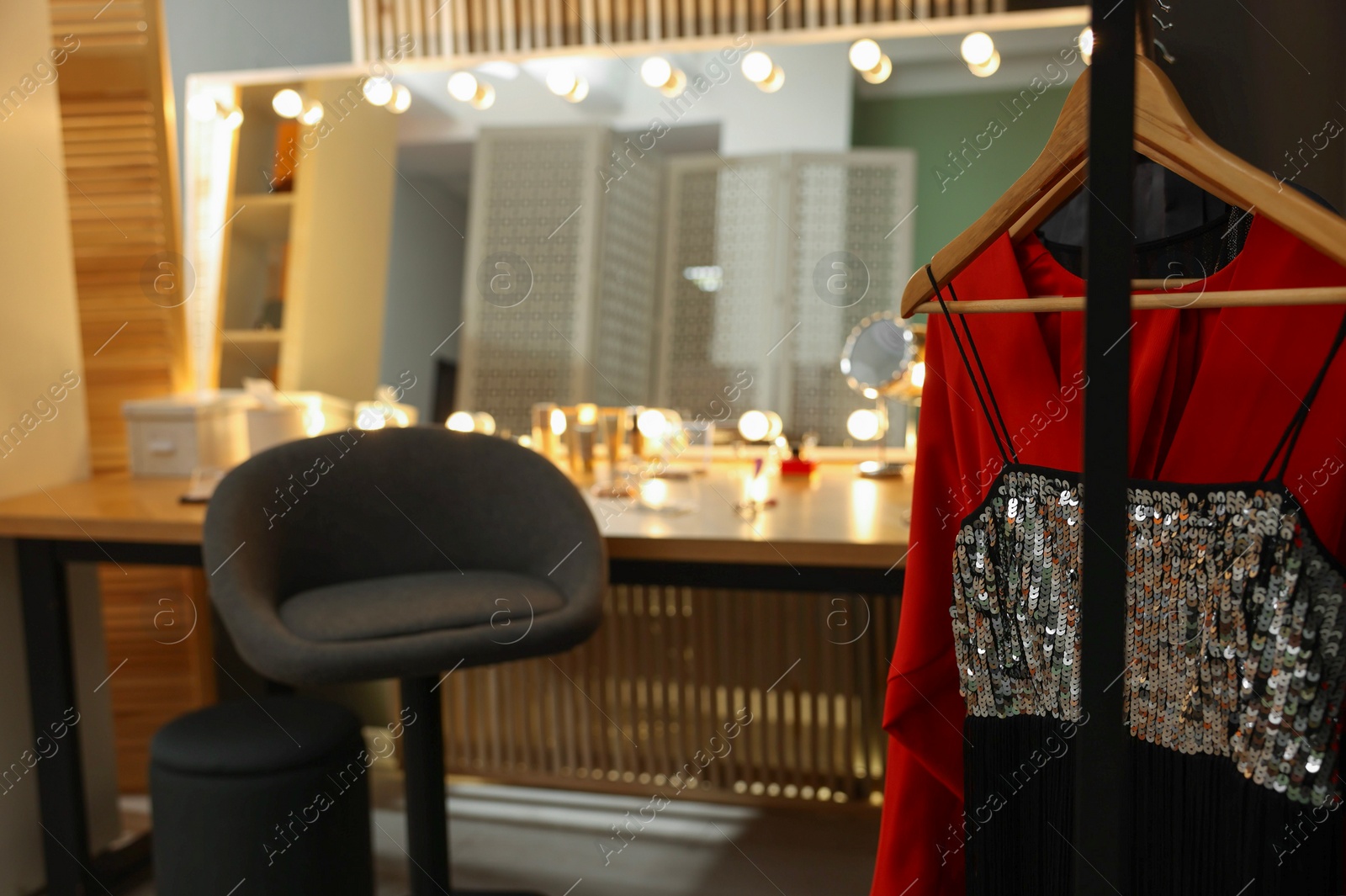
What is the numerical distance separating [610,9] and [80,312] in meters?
1.48

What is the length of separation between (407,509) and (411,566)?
0.32ft

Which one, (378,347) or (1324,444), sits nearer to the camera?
(1324,444)

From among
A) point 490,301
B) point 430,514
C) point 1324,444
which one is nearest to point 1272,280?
point 1324,444

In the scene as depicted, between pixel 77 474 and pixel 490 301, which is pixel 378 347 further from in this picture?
pixel 77 474

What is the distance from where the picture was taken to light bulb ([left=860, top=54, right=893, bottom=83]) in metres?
2.42

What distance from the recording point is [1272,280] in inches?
37.1

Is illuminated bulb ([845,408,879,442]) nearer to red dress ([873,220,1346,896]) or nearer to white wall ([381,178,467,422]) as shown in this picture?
white wall ([381,178,467,422])

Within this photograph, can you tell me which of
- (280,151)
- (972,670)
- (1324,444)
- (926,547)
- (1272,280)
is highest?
(280,151)

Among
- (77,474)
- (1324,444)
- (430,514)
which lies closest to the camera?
(1324,444)

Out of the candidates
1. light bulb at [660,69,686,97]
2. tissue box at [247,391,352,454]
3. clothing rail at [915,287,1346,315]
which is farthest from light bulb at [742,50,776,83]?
clothing rail at [915,287,1346,315]

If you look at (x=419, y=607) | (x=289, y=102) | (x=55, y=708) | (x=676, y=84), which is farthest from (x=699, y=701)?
(x=289, y=102)

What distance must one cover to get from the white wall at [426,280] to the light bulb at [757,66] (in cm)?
79

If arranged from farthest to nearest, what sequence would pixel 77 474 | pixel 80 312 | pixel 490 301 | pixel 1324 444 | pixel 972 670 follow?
pixel 490 301 < pixel 80 312 < pixel 77 474 < pixel 972 670 < pixel 1324 444

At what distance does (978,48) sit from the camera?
2355mm
